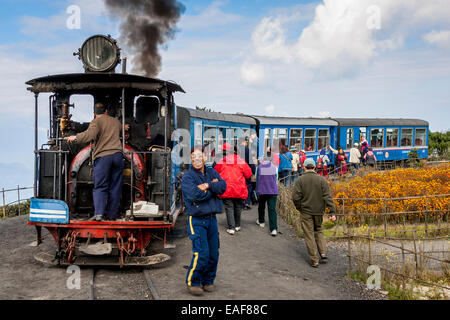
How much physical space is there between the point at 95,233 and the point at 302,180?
3.77 m

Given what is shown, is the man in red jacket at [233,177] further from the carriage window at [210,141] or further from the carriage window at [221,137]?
the carriage window at [221,137]

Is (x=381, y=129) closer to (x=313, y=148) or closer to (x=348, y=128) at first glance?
(x=348, y=128)

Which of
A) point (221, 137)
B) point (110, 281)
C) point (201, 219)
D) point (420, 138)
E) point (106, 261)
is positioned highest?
point (420, 138)

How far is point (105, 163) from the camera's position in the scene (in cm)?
693

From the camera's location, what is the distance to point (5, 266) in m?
7.47

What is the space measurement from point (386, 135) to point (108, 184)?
73.9 feet

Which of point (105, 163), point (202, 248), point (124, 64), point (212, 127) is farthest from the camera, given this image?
point (212, 127)

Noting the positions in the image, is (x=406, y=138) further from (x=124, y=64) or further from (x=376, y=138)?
(x=124, y=64)

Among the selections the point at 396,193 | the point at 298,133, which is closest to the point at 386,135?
the point at 298,133

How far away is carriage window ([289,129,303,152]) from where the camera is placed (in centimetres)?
2047

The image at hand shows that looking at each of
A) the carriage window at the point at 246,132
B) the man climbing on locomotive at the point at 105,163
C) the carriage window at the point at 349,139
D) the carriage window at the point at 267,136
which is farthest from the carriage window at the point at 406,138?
the man climbing on locomotive at the point at 105,163

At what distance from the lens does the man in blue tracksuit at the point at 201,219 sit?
569 centimetres

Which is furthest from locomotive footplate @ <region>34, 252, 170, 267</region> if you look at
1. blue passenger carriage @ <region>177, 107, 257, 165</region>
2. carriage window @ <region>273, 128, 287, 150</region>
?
carriage window @ <region>273, 128, 287, 150</region>
